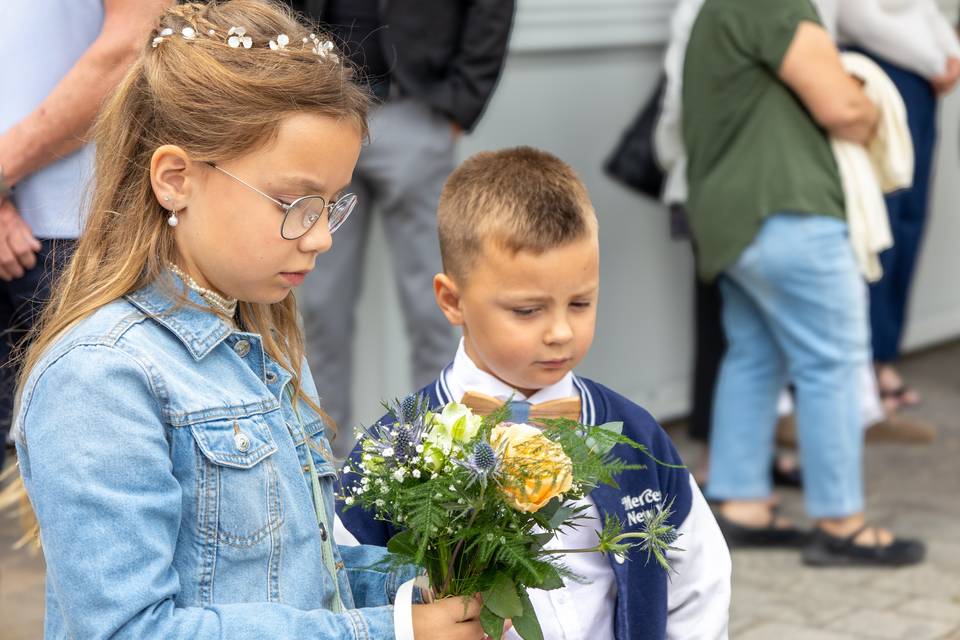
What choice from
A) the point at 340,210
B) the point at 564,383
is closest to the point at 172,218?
the point at 340,210

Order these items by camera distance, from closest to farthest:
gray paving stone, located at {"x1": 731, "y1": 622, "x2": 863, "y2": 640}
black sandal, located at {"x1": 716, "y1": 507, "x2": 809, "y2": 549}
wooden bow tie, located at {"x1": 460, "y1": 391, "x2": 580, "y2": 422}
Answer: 1. wooden bow tie, located at {"x1": 460, "y1": 391, "x2": 580, "y2": 422}
2. gray paving stone, located at {"x1": 731, "y1": 622, "x2": 863, "y2": 640}
3. black sandal, located at {"x1": 716, "y1": 507, "x2": 809, "y2": 549}

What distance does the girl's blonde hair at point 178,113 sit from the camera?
79.0 inches

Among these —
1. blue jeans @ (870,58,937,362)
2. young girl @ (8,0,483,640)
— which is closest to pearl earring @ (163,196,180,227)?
young girl @ (8,0,483,640)

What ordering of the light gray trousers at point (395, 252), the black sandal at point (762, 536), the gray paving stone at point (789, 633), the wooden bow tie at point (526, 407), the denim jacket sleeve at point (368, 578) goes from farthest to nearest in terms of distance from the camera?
1. the black sandal at point (762, 536)
2. the light gray trousers at point (395, 252)
3. the gray paving stone at point (789, 633)
4. the wooden bow tie at point (526, 407)
5. the denim jacket sleeve at point (368, 578)

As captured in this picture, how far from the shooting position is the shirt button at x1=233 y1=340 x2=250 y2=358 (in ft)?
6.89

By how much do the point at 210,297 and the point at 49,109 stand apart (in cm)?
104

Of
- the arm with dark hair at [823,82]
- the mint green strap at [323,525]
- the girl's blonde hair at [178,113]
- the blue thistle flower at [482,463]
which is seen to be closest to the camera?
the blue thistle flower at [482,463]

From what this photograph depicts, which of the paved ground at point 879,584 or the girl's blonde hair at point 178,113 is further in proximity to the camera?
the paved ground at point 879,584

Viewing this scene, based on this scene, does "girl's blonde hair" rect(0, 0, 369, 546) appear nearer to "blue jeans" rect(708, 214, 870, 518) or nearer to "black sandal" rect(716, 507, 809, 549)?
"blue jeans" rect(708, 214, 870, 518)

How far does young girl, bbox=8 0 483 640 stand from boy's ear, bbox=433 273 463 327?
609mm

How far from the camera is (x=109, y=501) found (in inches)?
70.9

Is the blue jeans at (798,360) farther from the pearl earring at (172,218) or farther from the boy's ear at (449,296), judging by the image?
the pearl earring at (172,218)

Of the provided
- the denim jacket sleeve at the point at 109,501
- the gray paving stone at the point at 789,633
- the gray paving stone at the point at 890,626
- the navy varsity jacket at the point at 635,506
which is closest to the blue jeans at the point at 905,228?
the gray paving stone at the point at 890,626

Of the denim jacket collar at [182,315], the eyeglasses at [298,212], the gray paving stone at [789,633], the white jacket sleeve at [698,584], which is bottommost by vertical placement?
the gray paving stone at [789,633]
